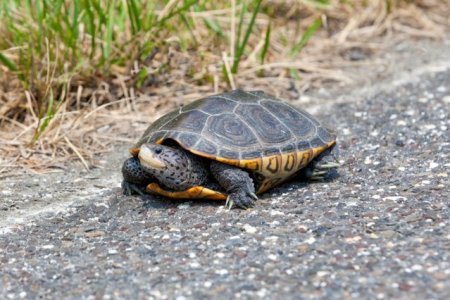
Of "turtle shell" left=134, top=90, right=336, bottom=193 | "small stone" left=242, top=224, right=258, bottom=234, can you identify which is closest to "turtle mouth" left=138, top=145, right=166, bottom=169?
"turtle shell" left=134, top=90, right=336, bottom=193

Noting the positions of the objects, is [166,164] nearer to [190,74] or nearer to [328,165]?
[328,165]

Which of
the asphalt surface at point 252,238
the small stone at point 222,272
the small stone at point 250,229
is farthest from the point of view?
the small stone at point 250,229

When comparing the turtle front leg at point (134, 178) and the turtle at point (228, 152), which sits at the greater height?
the turtle at point (228, 152)

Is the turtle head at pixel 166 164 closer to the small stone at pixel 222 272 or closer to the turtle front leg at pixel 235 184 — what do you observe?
the turtle front leg at pixel 235 184

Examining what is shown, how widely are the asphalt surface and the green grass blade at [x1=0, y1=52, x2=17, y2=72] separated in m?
0.99

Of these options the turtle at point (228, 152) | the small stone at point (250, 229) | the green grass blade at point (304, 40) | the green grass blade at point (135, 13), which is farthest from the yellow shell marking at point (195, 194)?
the green grass blade at point (304, 40)

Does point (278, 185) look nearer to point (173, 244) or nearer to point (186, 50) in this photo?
point (173, 244)

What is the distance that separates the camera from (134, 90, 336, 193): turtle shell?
3.62 metres

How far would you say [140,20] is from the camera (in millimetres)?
5215

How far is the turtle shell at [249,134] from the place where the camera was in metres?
3.62

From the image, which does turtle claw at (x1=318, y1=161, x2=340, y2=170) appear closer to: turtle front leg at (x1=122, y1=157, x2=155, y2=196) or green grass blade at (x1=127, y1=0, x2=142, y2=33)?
turtle front leg at (x1=122, y1=157, x2=155, y2=196)

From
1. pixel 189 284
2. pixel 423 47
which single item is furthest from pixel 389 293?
pixel 423 47

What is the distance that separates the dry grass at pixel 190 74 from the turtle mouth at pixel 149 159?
3.23ft

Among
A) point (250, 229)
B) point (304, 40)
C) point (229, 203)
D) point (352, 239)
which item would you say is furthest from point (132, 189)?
point (304, 40)
